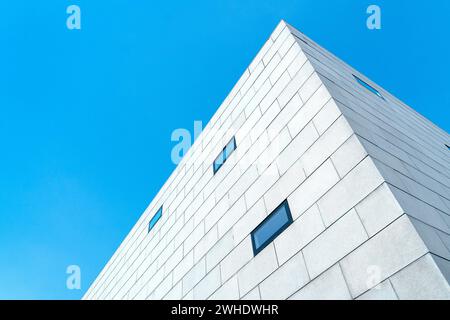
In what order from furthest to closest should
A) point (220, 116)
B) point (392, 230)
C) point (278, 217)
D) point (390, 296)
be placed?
point (220, 116) → point (278, 217) → point (392, 230) → point (390, 296)

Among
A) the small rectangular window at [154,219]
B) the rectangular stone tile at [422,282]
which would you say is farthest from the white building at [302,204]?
the small rectangular window at [154,219]

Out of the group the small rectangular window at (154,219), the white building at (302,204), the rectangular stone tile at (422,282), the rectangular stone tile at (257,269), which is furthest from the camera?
the small rectangular window at (154,219)

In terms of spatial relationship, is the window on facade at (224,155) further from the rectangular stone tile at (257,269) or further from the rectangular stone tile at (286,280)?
the rectangular stone tile at (286,280)

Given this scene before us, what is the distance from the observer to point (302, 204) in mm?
6953

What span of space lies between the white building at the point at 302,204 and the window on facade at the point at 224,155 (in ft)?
0.23

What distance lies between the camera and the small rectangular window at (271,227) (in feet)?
24.0

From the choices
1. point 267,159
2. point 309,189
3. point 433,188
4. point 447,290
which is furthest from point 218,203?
point 447,290

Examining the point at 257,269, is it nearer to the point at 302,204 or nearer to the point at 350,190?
the point at 302,204

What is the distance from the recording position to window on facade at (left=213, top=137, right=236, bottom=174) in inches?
456

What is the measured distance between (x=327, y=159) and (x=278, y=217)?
1.94 meters

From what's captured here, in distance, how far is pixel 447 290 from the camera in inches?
156

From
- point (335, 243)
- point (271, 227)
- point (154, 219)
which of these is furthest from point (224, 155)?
point (154, 219)
